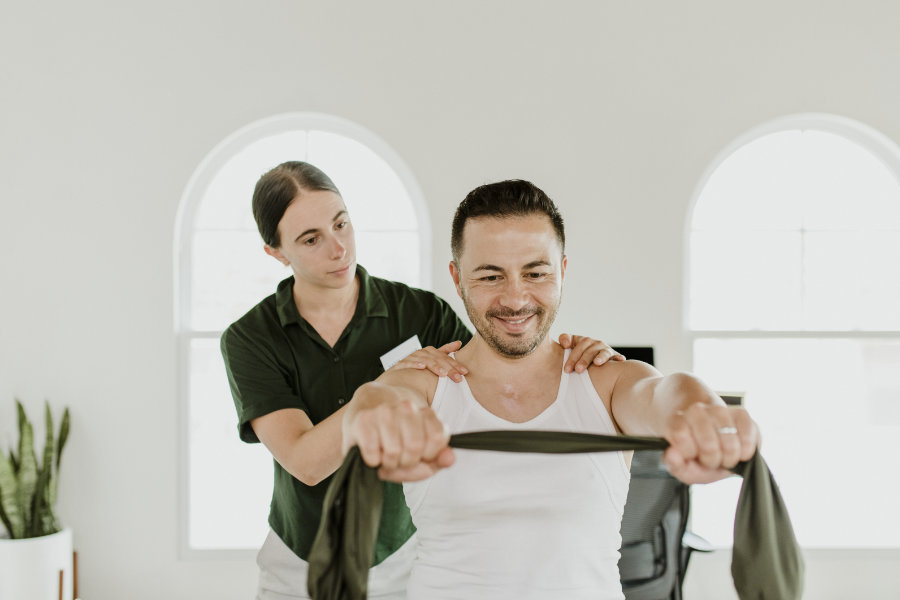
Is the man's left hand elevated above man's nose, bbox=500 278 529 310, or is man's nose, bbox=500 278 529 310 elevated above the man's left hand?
man's nose, bbox=500 278 529 310

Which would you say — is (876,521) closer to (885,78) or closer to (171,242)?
A: (885,78)

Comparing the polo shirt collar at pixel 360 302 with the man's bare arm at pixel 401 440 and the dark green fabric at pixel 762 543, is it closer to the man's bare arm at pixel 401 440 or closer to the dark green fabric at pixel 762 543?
the man's bare arm at pixel 401 440

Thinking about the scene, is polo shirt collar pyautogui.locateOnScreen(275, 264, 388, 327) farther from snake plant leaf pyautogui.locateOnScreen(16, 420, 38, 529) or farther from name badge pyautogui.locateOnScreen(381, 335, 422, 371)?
snake plant leaf pyautogui.locateOnScreen(16, 420, 38, 529)

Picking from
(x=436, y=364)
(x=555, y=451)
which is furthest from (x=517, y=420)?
(x=555, y=451)

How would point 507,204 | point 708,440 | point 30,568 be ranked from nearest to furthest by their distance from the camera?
point 708,440 → point 507,204 → point 30,568

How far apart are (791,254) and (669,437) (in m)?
3.30

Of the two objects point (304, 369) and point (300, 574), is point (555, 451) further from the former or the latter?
point (300, 574)

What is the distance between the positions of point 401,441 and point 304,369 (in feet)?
3.15

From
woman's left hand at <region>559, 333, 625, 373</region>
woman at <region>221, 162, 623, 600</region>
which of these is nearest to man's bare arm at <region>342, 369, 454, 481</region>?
woman's left hand at <region>559, 333, 625, 373</region>

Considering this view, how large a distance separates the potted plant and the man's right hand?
9.52ft

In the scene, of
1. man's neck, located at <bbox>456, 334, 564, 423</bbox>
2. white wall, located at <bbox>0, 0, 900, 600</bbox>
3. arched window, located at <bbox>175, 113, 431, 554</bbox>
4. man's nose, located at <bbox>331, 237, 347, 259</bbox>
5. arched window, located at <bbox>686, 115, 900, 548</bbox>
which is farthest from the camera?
arched window, located at <bbox>686, 115, 900, 548</bbox>

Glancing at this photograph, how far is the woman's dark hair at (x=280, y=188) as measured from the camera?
6.70 feet

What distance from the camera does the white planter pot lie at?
330cm

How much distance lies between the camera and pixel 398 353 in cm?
214
